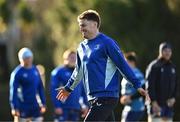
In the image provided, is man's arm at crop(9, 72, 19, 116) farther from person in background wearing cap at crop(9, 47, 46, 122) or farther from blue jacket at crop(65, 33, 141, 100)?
blue jacket at crop(65, 33, 141, 100)

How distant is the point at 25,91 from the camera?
1728cm

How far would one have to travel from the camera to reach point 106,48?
11.2 metres

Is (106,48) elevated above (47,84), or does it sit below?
above

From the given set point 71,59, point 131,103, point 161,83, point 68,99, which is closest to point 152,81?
point 161,83

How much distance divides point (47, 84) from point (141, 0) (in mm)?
11653

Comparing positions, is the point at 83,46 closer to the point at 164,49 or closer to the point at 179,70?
the point at 164,49

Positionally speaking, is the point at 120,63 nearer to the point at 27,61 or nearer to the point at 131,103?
the point at 27,61

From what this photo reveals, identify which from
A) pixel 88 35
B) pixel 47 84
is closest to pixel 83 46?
pixel 88 35

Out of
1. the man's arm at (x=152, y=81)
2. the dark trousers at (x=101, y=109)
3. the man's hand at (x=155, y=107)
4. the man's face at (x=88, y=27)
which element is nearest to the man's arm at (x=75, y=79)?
the man's face at (x=88, y=27)

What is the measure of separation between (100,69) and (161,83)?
6151mm

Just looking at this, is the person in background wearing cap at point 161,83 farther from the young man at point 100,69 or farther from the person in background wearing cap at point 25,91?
the young man at point 100,69

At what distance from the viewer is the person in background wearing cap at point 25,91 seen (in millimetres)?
17125

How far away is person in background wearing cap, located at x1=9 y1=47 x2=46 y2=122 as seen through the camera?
1712cm

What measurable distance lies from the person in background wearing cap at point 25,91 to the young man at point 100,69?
6.02 metres
